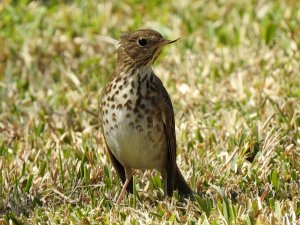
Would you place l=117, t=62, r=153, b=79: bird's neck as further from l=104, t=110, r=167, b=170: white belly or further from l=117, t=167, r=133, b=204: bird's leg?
l=117, t=167, r=133, b=204: bird's leg

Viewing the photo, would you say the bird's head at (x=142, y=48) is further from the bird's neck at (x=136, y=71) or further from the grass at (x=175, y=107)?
the grass at (x=175, y=107)

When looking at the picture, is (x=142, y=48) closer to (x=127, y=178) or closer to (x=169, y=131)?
(x=169, y=131)

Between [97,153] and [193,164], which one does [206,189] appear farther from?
[97,153]

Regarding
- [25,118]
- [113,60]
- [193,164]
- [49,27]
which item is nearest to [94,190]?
[193,164]

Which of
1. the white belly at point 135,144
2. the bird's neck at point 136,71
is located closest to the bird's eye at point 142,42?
the bird's neck at point 136,71

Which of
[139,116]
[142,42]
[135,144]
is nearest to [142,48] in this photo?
[142,42]

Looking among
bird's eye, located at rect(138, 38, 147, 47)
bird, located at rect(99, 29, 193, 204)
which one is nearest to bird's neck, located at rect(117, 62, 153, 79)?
bird, located at rect(99, 29, 193, 204)
